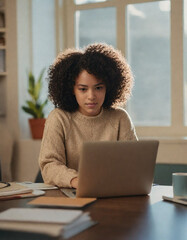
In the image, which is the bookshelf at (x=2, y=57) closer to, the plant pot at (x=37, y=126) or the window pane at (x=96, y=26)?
the plant pot at (x=37, y=126)

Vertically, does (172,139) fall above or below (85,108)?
below

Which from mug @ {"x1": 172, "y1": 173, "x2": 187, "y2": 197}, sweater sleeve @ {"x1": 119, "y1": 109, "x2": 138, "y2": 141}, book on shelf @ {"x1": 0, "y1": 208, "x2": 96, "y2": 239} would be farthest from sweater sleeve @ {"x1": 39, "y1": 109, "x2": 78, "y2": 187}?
book on shelf @ {"x1": 0, "y1": 208, "x2": 96, "y2": 239}

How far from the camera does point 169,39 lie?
377cm

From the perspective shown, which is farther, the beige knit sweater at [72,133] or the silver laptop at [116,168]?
Answer: the beige knit sweater at [72,133]

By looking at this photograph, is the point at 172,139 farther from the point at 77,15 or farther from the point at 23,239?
the point at 23,239

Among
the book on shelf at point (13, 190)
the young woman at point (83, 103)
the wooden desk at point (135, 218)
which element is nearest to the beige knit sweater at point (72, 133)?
the young woman at point (83, 103)

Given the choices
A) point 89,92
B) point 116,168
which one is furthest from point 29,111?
point 116,168

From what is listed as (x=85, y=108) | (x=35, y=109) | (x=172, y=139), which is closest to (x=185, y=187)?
(x=85, y=108)

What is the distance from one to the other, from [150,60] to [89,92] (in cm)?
184

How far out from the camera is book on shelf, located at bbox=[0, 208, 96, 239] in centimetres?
100

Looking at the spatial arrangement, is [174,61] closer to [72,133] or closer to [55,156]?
[72,133]

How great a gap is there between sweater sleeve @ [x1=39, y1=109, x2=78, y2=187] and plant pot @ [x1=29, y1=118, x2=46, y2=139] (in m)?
1.70

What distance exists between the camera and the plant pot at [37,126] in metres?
3.93

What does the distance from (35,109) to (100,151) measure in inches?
97.4
